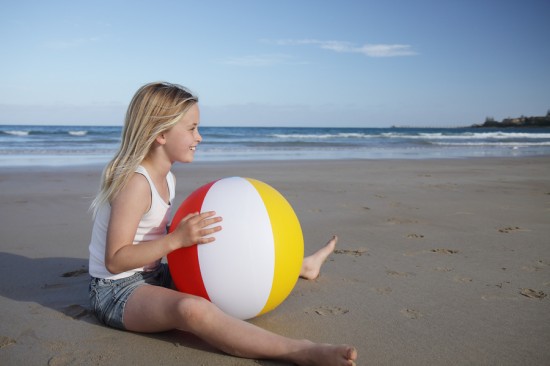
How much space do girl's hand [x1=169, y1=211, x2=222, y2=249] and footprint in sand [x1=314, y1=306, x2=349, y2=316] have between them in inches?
40.4

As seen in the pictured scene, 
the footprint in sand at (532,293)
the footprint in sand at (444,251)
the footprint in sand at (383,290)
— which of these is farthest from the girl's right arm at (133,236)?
the footprint in sand at (444,251)

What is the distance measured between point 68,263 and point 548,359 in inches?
151

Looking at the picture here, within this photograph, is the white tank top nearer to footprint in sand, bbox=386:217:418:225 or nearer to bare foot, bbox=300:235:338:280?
bare foot, bbox=300:235:338:280

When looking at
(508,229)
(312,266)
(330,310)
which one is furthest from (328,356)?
(508,229)

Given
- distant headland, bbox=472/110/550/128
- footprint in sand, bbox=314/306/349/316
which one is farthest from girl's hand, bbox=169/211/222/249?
distant headland, bbox=472/110/550/128

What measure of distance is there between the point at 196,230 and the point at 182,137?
26.6 inches

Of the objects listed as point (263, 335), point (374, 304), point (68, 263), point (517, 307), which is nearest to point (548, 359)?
point (517, 307)

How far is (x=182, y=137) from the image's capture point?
3.18 metres

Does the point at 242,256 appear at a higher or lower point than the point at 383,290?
higher

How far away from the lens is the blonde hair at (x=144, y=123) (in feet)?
10.1

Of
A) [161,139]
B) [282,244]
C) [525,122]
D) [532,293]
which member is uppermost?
[525,122]

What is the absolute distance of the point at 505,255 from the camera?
4660mm

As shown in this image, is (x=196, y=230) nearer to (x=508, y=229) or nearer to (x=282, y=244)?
(x=282, y=244)

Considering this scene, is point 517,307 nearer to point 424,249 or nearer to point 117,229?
point 424,249
